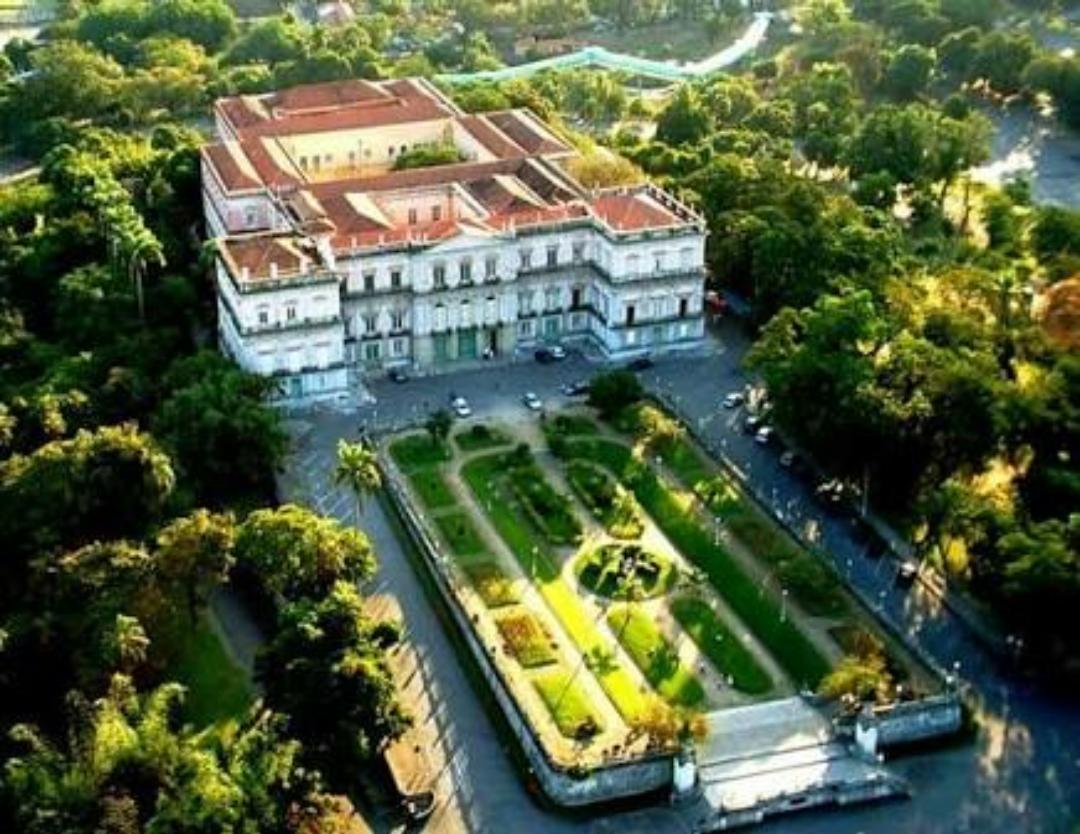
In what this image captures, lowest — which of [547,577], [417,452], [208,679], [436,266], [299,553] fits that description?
[208,679]

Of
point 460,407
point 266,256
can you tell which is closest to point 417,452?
point 460,407

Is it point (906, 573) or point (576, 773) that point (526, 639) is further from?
point (906, 573)

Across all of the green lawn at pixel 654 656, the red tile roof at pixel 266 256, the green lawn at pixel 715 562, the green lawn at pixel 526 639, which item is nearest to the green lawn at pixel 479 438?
the green lawn at pixel 715 562

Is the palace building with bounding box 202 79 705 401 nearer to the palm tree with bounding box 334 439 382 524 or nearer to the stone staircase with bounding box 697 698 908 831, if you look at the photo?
the palm tree with bounding box 334 439 382 524

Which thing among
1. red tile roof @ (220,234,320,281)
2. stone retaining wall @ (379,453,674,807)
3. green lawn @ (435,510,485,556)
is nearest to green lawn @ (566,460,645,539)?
green lawn @ (435,510,485,556)

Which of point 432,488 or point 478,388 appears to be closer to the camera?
point 432,488

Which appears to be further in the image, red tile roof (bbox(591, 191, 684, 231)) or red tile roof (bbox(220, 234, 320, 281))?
red tile roof (bbox(591, 191, 684, 231))

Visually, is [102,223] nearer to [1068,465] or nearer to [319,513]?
[319,513]
